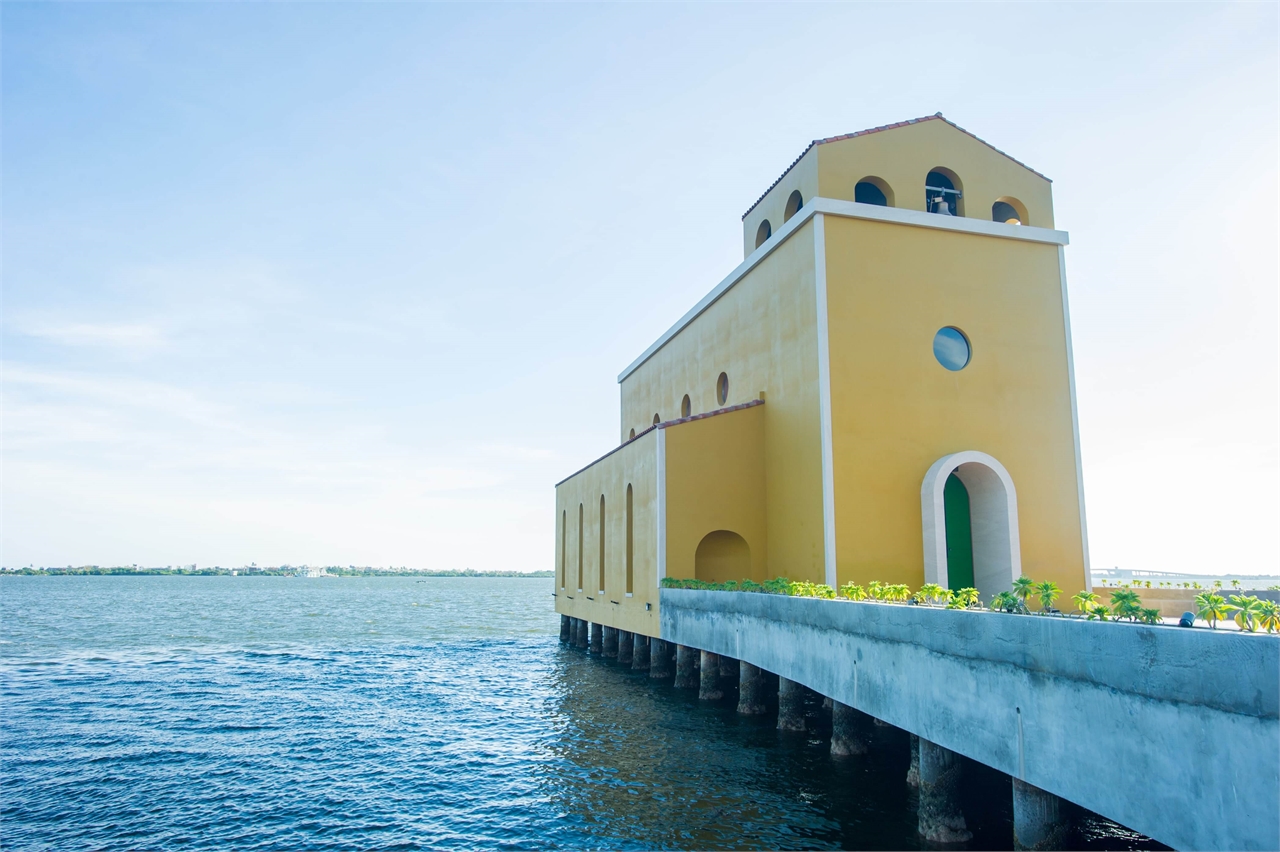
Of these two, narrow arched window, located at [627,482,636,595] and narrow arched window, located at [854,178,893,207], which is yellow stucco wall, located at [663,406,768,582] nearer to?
narrow arched window, located at [627,482,636,595]

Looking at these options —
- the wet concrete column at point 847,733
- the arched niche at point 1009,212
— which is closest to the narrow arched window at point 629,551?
the wet concrete column at point 847,733

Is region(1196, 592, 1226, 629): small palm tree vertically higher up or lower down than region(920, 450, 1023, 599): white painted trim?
lower down

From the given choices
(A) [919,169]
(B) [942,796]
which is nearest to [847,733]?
(B) [942,796]

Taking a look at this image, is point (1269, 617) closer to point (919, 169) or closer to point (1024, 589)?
point (1024, 589)

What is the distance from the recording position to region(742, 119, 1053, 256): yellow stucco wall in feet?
79.2

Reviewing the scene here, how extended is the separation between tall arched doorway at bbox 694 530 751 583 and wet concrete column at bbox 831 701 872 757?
33.4 ft

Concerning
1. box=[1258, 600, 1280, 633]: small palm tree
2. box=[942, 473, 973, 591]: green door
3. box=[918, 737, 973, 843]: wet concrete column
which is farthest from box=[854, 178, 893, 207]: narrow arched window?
box=[1258, 600, 1280, 633]: small palm tree

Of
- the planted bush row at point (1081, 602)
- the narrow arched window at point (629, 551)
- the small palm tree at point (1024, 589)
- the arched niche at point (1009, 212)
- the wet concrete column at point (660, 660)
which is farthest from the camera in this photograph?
the narrow arched window at point (629, 551)

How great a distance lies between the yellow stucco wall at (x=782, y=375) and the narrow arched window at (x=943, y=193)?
15.5 feet

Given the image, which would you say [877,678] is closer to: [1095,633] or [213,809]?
[1095,633]

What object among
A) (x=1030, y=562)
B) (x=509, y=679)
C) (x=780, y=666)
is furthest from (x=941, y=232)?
(x=509, y=679)

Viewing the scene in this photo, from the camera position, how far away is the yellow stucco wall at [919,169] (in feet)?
79.2

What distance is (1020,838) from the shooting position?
10.2 metres

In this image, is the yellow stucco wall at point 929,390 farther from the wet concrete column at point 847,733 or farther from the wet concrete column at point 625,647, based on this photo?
the wet concrete column at point 625,647
